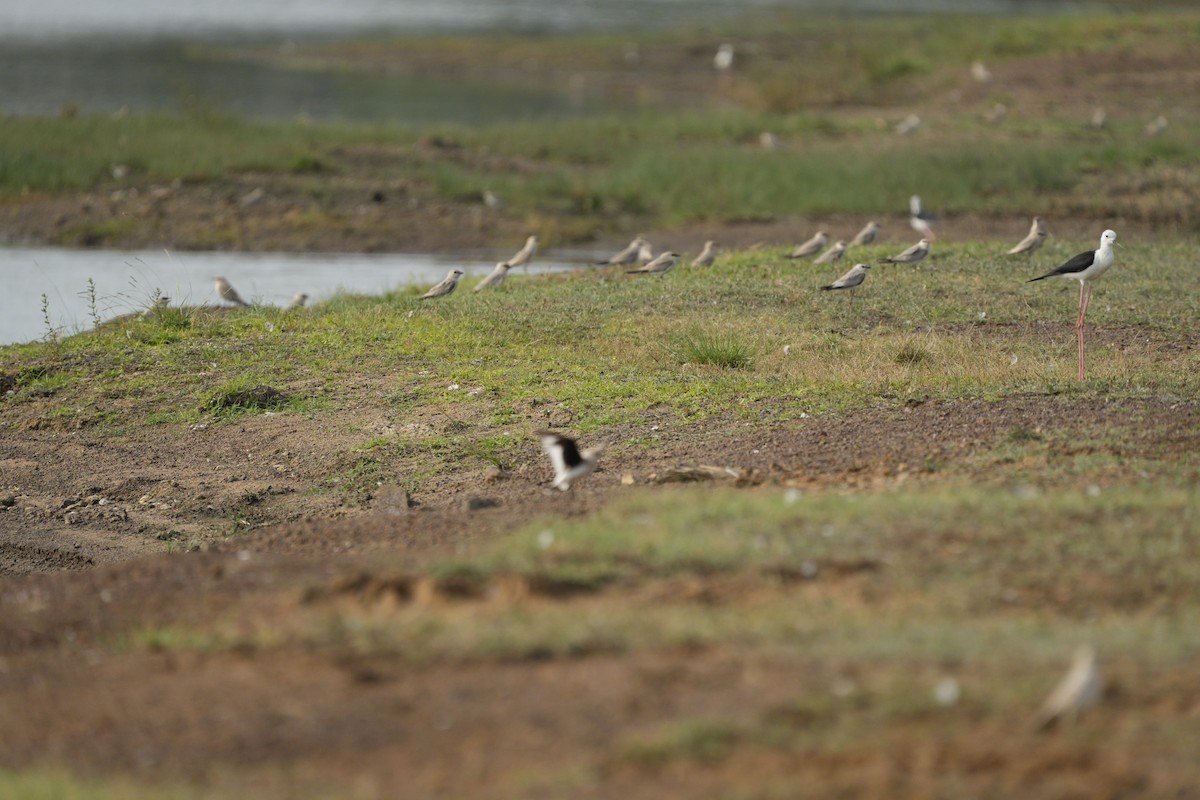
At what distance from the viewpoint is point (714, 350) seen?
12.4m

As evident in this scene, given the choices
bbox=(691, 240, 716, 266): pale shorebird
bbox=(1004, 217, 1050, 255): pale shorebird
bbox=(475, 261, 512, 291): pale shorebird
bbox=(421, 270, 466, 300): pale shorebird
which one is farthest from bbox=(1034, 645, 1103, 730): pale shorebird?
bbox=(691, 240, 716, 266): pale shorebird

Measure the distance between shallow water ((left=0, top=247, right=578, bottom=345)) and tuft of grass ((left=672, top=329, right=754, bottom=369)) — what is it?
17.8 feet

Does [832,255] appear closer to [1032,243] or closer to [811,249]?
[811,249]

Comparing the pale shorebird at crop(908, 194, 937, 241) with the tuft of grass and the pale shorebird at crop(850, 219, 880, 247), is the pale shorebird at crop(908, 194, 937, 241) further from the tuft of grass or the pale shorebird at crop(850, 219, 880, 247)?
the tuft of grass

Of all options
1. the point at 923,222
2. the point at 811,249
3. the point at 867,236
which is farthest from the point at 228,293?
the point at 923,222

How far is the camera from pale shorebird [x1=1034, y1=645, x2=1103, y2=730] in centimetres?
502

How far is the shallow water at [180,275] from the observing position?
1848 centimetres

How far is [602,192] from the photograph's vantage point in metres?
25.3

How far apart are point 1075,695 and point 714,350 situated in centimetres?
751

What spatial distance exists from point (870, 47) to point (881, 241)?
19.5 m

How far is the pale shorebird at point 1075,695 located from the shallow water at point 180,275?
43.3 ft

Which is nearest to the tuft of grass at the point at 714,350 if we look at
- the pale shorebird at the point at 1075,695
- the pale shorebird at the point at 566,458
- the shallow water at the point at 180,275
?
the pale shorebird at the point at 566,458

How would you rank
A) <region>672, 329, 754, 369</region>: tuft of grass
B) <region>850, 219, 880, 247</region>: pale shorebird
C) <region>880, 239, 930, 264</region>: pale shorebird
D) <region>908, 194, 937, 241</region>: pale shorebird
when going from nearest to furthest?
<region>672, 329, 754, 369</region>: tuft of grass, <region>880, 239, 930, 264</region>: pale shorebird, <region>850, 219, 880, 247</region>: pale shorebird, <region>908, 194, 937, 241</region>: pale shorebird

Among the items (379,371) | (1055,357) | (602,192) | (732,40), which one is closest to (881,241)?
(602,192)
